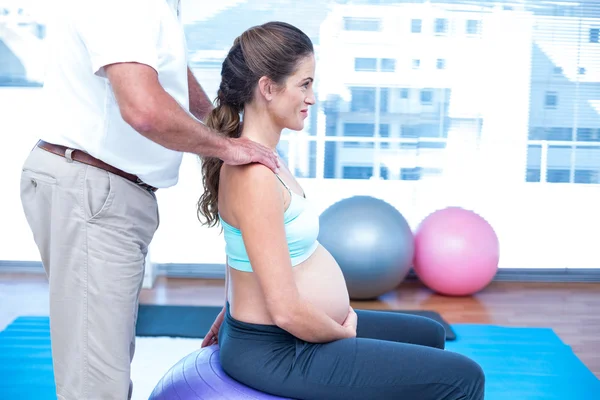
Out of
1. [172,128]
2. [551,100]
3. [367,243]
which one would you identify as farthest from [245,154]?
[551,100]

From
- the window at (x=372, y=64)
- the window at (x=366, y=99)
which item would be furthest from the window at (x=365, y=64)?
the window at (x=366, y=99)

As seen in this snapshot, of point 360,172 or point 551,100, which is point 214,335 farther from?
point 551,100

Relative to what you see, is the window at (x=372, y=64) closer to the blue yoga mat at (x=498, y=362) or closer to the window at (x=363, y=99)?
the window at (x=363, y=99)

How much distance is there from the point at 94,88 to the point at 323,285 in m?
0.66

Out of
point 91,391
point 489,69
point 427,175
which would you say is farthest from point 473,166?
point 91,391

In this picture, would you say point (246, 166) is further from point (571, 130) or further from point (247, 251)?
point (571, 130)

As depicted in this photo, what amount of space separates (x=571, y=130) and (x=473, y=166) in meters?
0.59

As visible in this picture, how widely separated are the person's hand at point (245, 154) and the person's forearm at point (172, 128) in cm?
1

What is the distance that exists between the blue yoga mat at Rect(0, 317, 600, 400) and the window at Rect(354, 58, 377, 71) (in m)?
1.54

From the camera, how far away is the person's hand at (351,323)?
153cm

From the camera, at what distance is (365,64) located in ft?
12.6

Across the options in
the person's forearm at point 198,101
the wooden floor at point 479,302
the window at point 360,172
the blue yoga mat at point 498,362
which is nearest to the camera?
the person's forearm at point 198,101

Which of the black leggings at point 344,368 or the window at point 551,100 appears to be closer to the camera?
the black leggings at point 344,368

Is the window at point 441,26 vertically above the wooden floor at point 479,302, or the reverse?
the window at point 441,26
